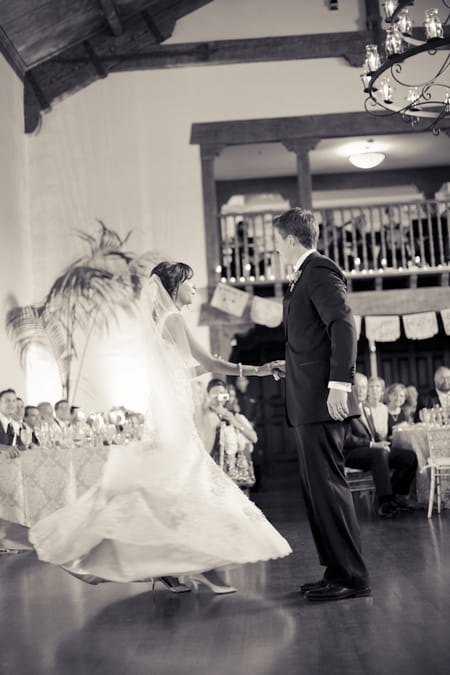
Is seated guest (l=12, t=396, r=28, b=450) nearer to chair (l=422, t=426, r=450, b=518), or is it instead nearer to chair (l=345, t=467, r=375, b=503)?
chair (l=345, t=467, r=375, b=503)

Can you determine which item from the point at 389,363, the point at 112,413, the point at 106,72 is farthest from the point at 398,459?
the point at 106,72

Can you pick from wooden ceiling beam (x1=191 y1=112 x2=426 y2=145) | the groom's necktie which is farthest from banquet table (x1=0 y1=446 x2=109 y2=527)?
wooden ceiling beam (x1=191 y1=112 x2=426 y2=145)

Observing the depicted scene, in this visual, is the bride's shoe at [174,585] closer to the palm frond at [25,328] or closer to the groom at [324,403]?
the groom at [324,403]

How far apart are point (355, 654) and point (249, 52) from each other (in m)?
10.0

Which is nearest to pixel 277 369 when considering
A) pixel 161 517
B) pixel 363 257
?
pixel 161 517

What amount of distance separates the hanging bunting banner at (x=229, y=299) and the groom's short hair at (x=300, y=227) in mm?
7215

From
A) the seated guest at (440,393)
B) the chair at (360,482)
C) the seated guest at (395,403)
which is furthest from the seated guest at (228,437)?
the seated guest at (440,393)

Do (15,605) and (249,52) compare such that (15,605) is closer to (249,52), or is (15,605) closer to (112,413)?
(112,413)

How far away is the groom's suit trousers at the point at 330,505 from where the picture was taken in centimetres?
356

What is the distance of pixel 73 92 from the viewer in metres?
11.5

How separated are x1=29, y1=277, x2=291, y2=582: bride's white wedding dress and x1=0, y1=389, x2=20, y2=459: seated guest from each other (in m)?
2.72

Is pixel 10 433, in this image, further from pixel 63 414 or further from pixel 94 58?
pixel 94 58

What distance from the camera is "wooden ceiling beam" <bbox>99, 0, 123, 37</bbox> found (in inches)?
415

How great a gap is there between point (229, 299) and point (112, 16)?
3927 millimetres
